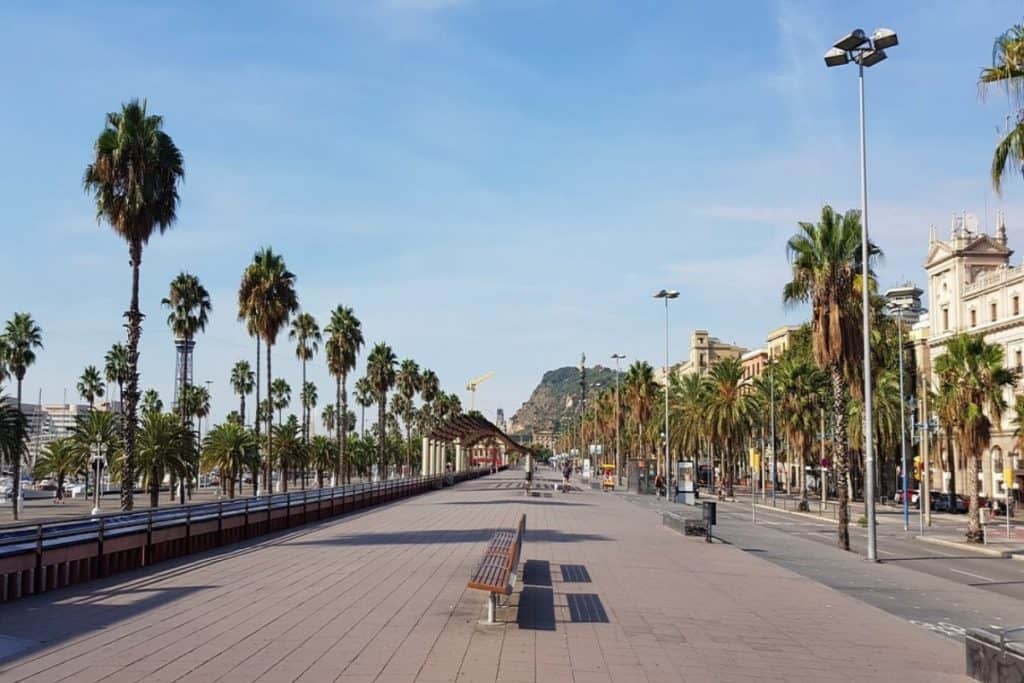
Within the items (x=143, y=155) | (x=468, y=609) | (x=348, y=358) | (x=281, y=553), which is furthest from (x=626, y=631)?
(x=348, y=358)

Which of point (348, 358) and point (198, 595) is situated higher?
point (348, 358)

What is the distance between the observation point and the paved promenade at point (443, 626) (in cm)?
999

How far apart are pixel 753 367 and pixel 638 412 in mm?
45141

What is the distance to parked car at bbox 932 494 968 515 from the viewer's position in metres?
56.4

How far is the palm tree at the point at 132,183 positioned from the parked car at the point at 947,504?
43858 mm

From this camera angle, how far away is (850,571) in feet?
76.3

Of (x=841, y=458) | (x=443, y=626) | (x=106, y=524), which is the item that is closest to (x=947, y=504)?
(x=841, y=458)

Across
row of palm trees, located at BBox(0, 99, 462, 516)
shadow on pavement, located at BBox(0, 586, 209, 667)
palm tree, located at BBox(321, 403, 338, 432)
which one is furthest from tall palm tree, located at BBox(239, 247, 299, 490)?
palm tree, located at BBox(321, 403, 338, 432)

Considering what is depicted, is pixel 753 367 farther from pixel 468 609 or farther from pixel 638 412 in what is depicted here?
pixel 468 609

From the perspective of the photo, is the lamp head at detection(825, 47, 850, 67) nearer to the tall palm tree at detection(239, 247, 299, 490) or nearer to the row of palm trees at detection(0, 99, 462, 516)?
the row of palm trees at detection(0, 99, 462, 516)

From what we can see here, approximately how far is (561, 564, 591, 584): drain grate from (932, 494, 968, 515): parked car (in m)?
43.4

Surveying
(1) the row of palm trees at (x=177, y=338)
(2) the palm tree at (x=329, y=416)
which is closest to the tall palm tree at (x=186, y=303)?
(1) the row of palm trees at (x=177, y=338)

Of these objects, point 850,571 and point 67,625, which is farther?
point 850,571

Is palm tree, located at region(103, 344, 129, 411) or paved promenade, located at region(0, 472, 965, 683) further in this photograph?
palm tree, located at region(103, 344, 129, 411)
